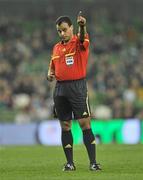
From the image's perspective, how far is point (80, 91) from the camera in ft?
40.0

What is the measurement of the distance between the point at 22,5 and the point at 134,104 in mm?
10168

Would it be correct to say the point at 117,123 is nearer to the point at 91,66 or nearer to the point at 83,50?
the point at 91,66

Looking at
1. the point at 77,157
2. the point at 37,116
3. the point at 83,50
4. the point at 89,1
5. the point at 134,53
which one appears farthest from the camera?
the point at 89,1

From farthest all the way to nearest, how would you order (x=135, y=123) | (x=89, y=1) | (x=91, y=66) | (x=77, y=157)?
(x=89, y=1)
(x=91, y=66)
(x=135, y=123)
(x=77, y=157)

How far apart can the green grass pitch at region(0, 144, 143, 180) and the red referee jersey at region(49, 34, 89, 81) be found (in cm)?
153

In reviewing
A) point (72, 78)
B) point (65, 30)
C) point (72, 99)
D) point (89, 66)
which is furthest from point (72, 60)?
point (89, 66)

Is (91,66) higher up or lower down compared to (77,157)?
higher up

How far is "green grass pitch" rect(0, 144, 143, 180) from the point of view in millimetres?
11289

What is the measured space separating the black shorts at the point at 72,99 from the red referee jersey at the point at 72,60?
124mm

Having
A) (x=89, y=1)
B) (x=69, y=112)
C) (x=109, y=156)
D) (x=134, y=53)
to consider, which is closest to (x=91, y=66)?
(x=134, y=53)

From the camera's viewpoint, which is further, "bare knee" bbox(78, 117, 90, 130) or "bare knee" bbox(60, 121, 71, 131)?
"bare knee" bbox(60, 121, 71, 131)

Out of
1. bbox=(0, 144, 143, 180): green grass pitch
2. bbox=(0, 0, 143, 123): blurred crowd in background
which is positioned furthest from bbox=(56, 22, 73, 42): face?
bbox=(0, 0, 143, 123): blurred crowd in background

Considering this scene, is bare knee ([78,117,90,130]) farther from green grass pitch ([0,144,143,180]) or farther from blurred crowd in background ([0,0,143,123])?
blurred crowd in background ([0,0,143,123])

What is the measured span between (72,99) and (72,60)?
624 millimetres
